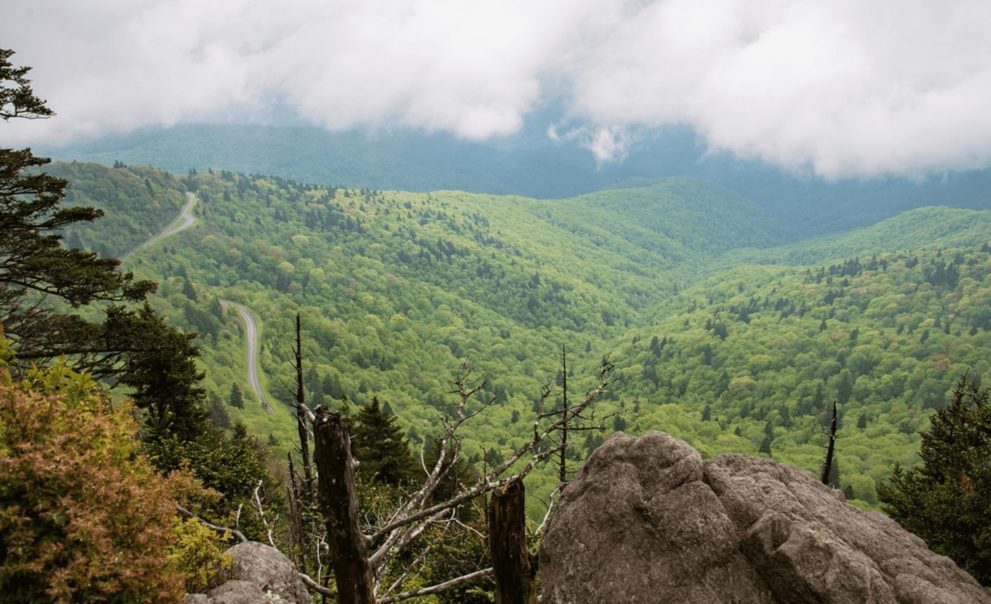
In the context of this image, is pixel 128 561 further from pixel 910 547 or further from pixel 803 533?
pixel 910 547

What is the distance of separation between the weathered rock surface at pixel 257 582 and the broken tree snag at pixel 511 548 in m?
6.32

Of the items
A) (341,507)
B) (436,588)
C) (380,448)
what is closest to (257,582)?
(436,588)

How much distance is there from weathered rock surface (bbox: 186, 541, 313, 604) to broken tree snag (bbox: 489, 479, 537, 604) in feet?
20.7

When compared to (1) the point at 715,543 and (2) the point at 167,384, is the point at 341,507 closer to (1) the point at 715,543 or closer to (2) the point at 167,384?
(1) the point at 715,543

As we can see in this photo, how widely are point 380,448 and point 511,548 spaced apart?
39.7 m

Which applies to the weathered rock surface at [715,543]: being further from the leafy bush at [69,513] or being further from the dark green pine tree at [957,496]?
the dark green pine tree at [957,496]

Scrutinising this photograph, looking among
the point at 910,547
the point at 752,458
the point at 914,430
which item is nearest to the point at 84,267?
the point at 752,458

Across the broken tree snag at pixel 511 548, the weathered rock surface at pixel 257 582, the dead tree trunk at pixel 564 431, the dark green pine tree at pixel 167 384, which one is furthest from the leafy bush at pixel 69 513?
the dark green pine tree at pixel 167 384

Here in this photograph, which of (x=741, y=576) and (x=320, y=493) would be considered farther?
(x=741, y=576)

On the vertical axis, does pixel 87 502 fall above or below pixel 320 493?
below

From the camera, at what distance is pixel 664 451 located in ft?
43.7

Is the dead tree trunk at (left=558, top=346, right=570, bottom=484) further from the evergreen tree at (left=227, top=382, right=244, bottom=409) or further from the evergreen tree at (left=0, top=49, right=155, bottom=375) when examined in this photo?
the evergreen tree at (left=227, top=382, right=244, bottom=409)

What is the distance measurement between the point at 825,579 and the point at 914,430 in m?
224

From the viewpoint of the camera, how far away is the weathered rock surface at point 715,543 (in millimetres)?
10914
